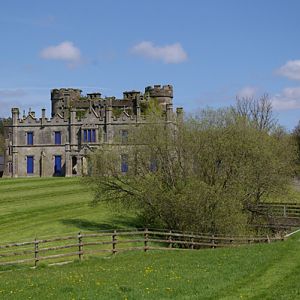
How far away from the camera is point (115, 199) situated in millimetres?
37781

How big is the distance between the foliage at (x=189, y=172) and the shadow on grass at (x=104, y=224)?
172 centimetres

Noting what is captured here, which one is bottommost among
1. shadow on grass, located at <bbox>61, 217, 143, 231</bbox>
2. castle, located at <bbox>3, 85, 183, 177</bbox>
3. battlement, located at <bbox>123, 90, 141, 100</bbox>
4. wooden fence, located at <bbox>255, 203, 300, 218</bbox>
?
shadow on grass, located at <bbox>61, 217, 143, 231</bbox>

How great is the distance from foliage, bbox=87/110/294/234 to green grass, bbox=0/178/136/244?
2.67 m

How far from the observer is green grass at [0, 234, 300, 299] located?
51.2 feet

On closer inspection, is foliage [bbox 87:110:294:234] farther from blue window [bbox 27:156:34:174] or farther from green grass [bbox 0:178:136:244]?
blue window [bbox 27:156:34:174]

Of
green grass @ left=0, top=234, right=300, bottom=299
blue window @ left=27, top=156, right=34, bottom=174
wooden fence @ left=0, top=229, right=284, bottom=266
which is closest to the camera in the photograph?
green grass @ left=0, top=234, right=300, bottom=299

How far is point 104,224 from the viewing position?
39.0 m

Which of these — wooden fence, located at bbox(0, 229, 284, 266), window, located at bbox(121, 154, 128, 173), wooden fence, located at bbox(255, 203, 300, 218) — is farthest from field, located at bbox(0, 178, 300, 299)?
wooden fence, located at bbox(255, 203, 300, 218)

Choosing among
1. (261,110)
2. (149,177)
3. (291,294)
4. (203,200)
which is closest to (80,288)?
(291,294)

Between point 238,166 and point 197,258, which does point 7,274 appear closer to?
point 197,258

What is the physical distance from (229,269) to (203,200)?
13.7 m

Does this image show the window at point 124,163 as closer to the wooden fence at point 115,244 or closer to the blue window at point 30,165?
the wooden fence at point 115,244

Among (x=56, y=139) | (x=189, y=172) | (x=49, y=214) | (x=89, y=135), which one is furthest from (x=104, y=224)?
(x=56, y=139)

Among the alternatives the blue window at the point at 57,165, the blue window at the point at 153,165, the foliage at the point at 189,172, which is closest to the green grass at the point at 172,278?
the foliage at the point at 189,172
